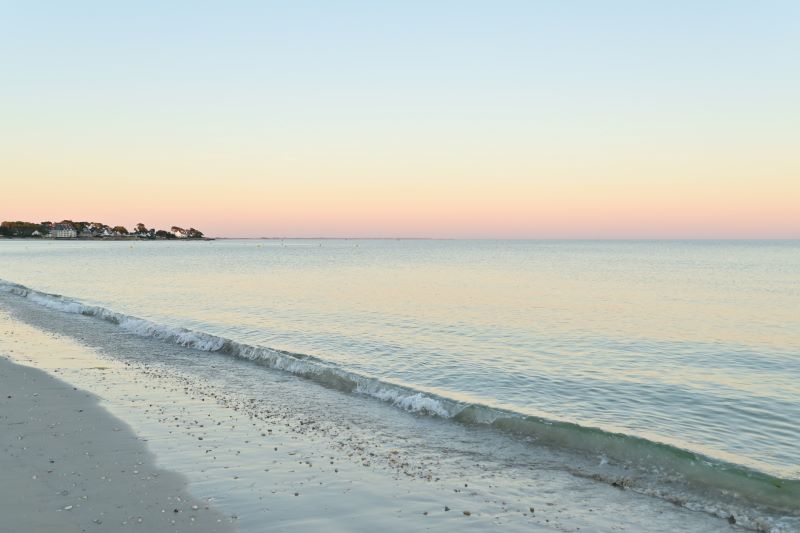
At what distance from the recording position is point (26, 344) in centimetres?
2411

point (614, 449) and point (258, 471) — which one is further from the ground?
point (258, 471)

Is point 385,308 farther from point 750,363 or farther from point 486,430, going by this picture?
point 486,430

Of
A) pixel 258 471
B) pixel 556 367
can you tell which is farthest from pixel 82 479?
pixel 556 367

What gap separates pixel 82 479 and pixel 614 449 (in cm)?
1085

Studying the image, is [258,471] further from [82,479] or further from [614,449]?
[614,449]

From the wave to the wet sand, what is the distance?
7584mm

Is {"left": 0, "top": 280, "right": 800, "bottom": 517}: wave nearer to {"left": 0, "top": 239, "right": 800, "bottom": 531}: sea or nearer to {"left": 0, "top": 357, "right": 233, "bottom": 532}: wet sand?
{"left": 0, "top": 239, "right": 800, "bottom": 531}: sea

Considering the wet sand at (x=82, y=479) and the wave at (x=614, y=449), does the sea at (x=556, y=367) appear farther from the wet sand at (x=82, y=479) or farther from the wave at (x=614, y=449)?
the wet sand at (x=82, y=479)

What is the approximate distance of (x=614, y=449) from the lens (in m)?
13.0

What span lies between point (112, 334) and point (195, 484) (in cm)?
2170

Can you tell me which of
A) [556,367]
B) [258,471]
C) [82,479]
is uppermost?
[82,479]

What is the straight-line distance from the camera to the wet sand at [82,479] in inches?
322

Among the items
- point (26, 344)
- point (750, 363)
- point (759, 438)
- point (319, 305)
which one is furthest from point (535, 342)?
point (26, 344)

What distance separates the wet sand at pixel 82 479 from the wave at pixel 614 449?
758 cm
